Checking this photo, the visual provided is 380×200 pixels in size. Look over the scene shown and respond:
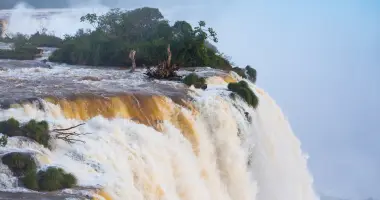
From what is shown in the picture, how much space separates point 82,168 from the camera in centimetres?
1029

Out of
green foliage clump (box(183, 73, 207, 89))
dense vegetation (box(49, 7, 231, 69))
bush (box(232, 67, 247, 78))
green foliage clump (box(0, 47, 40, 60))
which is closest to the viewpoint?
green foliage clump (box(183, 73, 207, 89))

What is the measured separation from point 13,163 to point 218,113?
23.5 feet

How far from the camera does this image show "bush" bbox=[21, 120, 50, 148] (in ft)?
35.2

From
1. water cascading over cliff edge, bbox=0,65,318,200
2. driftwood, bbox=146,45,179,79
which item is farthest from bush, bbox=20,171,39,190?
driftwood, bbox=146,45,179,79

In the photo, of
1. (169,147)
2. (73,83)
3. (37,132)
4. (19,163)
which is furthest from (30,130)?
(73,83)

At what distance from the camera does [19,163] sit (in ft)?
31.5

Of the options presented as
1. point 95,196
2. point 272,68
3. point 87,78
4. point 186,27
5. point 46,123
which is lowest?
point 95,196

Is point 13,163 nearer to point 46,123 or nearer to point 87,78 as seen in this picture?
point 46,123

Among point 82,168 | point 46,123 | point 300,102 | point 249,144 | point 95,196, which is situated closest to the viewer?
point 95,196

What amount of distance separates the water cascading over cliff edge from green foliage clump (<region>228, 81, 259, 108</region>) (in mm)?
294

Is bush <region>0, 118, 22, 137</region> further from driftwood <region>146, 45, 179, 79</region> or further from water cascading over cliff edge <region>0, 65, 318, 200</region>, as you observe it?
driftwood <region>146, 45, 179, 79</region>

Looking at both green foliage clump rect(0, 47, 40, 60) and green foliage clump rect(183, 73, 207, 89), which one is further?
green foliage clump rect(0, 47, 40, 60)

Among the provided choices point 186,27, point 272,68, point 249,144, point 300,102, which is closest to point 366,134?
point 300,102

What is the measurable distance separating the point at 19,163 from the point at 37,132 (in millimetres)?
1209
